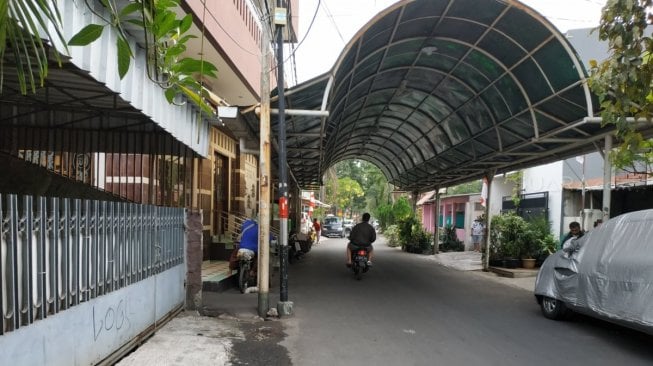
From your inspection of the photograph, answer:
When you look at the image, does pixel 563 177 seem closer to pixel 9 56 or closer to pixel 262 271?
pixel 262 271

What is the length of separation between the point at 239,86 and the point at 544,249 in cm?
1037

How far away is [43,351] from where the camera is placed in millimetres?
3973

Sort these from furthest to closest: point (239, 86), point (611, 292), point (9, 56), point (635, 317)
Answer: point (239, 86) → point (611, 292) → point (635, 317) → point (9, 56)

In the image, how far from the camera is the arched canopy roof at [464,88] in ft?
32.5

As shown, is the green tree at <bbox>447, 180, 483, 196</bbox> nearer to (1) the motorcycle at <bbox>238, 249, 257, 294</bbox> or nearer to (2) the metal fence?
(1) the motorcycle at <bbox>238, 249, 257, 294</bbox>

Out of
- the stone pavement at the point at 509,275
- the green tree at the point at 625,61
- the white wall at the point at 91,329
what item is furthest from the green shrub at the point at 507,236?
the white wall at the point at 91,329

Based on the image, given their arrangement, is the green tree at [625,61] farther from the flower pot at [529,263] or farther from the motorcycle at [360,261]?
the flower pot at [529,263]

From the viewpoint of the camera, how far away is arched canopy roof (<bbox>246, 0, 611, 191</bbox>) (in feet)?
32.5

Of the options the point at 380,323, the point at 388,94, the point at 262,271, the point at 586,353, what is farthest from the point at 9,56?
the point at 388,94

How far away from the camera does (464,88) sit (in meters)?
13.6

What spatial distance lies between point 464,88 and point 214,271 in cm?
767

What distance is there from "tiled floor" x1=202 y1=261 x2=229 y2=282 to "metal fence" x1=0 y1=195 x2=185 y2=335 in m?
3.91

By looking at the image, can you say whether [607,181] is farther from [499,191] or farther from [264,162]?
[499,191]

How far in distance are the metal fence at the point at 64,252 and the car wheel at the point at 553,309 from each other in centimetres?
634
